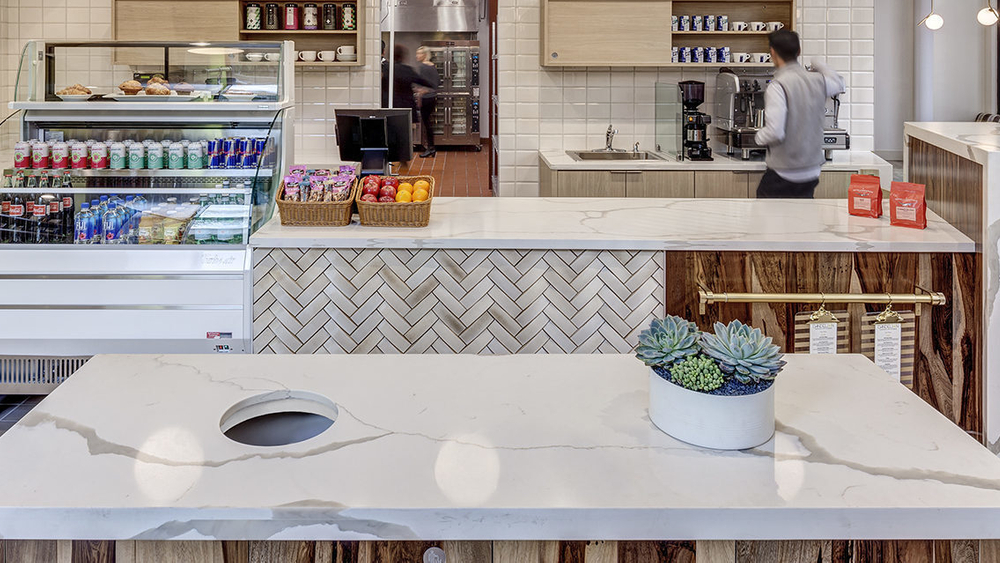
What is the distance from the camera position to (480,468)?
4.34 feet

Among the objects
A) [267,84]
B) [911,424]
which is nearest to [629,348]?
[911,424]

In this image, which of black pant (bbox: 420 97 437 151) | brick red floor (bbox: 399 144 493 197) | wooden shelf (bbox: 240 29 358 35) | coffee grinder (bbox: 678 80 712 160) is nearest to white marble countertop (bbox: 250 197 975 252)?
coffee grinder (bbox: 678 80 712 160)

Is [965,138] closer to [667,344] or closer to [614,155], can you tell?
[667,344]

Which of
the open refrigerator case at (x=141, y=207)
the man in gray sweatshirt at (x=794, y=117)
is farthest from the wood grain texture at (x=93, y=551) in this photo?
the man in gray sweatshirt at (x=794, y=117)

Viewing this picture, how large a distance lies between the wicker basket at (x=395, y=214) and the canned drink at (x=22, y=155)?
1.47 m

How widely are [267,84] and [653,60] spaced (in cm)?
296

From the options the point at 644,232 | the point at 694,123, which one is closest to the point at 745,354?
the point at 644,232

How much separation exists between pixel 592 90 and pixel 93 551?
17.7 ft

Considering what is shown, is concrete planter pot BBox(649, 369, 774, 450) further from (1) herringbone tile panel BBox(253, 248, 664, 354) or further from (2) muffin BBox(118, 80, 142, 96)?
(2) muffin BBox(118, 80, 142, 96)

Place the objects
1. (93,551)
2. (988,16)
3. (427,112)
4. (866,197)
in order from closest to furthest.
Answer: (93,551)
(866,197)
(988,16)
(427,112)

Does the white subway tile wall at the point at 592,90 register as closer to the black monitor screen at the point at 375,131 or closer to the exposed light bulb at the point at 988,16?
the exposed light bulb at the point at 988,16

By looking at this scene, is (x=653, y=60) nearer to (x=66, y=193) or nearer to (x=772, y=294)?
(x=772, y=294)

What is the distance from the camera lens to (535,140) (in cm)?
629

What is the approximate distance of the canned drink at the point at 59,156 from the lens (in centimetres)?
361
